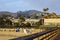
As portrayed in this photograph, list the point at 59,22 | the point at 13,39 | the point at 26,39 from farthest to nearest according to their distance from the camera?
the point at 59,22 → the point at 26,39 → the point at 13,39

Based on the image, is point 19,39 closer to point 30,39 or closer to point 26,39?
point 26,39

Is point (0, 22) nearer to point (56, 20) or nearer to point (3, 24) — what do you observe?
point (3, 24)

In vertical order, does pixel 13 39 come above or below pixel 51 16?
above

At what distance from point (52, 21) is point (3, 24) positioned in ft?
95.2

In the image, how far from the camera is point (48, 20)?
98.4 metres

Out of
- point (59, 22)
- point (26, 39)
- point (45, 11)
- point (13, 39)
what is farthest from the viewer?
point (45, 11)

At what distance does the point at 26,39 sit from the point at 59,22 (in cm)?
8824

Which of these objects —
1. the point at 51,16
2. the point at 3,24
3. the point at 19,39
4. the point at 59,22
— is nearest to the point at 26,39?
the point at 19,39

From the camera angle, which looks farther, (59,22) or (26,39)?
(59,22)

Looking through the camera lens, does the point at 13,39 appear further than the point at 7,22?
No

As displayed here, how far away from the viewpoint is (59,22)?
93750 millimetres

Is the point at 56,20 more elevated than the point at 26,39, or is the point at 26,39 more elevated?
the point at 26,39

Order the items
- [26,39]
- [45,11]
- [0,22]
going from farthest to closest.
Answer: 1. [45,11]
2. [0,22]
3. [26,39]

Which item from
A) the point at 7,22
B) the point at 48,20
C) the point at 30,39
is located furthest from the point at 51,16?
the point at 30,39
